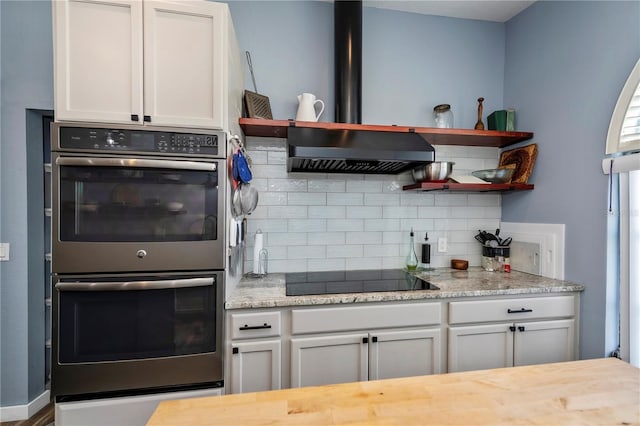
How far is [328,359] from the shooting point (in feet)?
5.41

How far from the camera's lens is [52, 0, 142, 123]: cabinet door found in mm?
1432

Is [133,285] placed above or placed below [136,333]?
above

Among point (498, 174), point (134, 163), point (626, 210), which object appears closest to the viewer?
point (134, 163)

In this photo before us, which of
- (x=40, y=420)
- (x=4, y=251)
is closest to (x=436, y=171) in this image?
(x=4, y=251)

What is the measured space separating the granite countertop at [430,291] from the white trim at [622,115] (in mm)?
845

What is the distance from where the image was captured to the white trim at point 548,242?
80.5 inches

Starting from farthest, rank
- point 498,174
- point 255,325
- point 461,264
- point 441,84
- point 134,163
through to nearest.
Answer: point 441,84
point 461,264
point 498,174
point 255,325
point 134,163

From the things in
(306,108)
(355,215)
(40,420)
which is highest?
(306,108)

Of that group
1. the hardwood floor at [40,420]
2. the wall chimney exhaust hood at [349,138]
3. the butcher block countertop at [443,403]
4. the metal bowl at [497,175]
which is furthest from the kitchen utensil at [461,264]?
the hardwood floor at [40,420]

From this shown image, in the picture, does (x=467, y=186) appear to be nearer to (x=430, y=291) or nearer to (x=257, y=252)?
(x=430, y=291)

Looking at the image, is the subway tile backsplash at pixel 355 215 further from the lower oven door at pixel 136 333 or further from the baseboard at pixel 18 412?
the baseboard at pixel 18 412

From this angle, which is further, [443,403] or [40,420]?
[40,420]

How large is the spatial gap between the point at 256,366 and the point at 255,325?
0.22 metres

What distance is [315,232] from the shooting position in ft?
7.55
